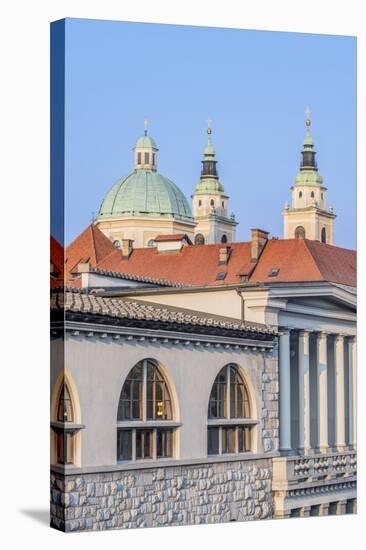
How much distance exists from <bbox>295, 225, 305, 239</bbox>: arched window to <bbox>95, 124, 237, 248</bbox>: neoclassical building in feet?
2.94

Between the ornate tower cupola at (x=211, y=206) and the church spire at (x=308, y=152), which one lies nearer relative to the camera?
the ornate tower cupola at (x=211, y=206)

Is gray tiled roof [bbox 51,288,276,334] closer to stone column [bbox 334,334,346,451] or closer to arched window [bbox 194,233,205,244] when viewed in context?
arched window [bbox 194,233,205,244]

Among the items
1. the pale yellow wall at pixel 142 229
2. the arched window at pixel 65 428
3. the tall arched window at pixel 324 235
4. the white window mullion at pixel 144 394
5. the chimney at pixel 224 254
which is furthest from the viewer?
the tall arched window at pixel 324 235

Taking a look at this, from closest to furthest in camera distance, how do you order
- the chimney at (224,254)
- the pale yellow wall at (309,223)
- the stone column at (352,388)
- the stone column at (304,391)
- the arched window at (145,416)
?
the arched window at (145,416) → the pale yellow wall at (309,223) → the chimney at (224,254) → the stone column at (304,391) → the stone column at (352,388)

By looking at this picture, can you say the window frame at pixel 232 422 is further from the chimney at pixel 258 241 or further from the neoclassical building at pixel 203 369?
the chimney at pixel 258 241

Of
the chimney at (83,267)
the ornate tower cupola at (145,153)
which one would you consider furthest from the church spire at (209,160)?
the chimney at (83,267)

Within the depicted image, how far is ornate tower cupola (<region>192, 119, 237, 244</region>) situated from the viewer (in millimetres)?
20469

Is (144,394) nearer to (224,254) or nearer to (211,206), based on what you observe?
(224,254)

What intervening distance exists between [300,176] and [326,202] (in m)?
0.83

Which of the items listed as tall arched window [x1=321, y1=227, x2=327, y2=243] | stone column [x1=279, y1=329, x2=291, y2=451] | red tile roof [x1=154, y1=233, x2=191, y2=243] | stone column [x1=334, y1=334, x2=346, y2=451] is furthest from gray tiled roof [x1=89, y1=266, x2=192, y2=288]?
stone column [x1=334, y1=334, x2=346, y2=451]

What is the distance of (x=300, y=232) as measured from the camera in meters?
22.0

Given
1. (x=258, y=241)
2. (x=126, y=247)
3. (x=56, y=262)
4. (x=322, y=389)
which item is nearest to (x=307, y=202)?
(x=258, y=241)

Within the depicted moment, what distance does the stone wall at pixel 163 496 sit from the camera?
19.2 metres

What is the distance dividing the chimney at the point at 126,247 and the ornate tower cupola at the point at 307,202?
2.10 m
